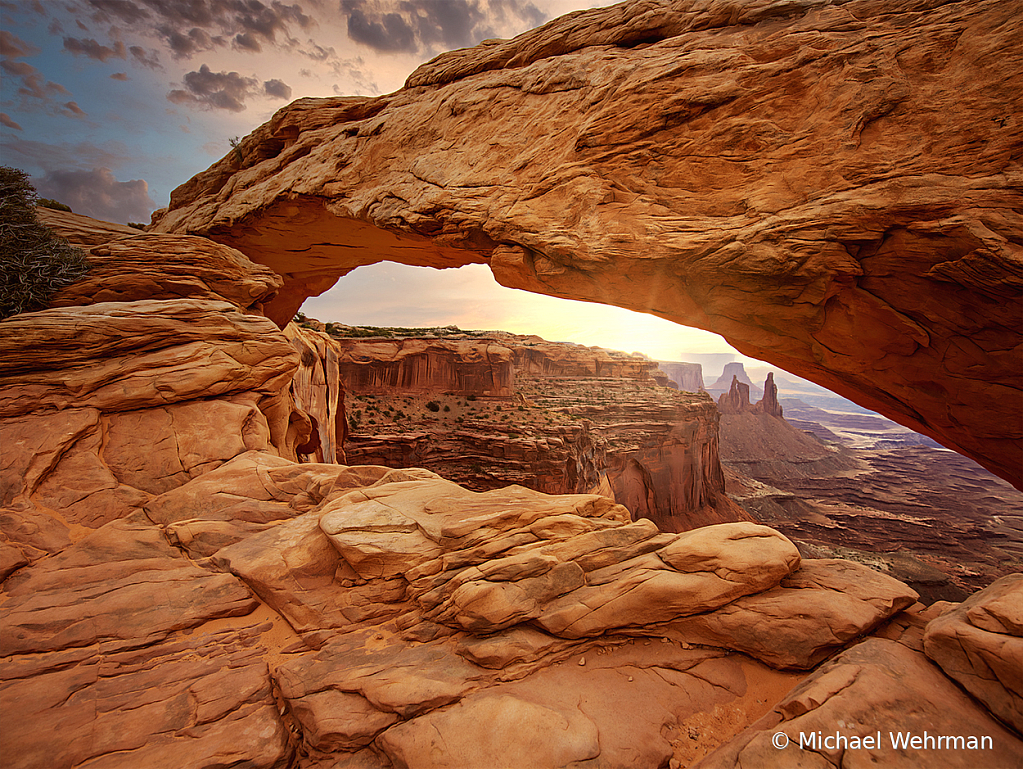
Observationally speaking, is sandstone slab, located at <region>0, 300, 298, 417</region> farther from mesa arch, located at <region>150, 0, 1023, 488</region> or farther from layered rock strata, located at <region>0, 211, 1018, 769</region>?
mesa arch, located at <region>150, 0, 1023, 488</region>

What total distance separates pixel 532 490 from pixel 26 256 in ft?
40.4

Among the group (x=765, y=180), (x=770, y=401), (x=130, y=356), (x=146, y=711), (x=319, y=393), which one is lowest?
(x=770, y=401)

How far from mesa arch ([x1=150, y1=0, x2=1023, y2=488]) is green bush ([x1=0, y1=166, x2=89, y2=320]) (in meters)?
5.60

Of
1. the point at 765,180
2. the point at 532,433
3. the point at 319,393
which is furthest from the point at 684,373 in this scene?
the point at 765,180

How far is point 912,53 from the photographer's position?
6512mm

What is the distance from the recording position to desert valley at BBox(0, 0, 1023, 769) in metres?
3.91

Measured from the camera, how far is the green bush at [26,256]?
27.8 feet

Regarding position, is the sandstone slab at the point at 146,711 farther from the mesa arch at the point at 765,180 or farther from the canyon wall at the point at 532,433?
the canyon wall at the point at 532,433

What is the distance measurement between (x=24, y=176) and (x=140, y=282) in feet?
10.7

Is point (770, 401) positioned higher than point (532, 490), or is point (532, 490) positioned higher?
point (532, 490)

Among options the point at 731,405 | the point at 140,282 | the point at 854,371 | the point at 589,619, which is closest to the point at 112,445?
the point at 140,282

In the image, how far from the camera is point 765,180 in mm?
7320

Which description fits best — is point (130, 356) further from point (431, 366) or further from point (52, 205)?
point (431, 366)

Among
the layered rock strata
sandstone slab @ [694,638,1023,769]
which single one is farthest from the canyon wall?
sandstone slab @ [694,638,1023,769]
